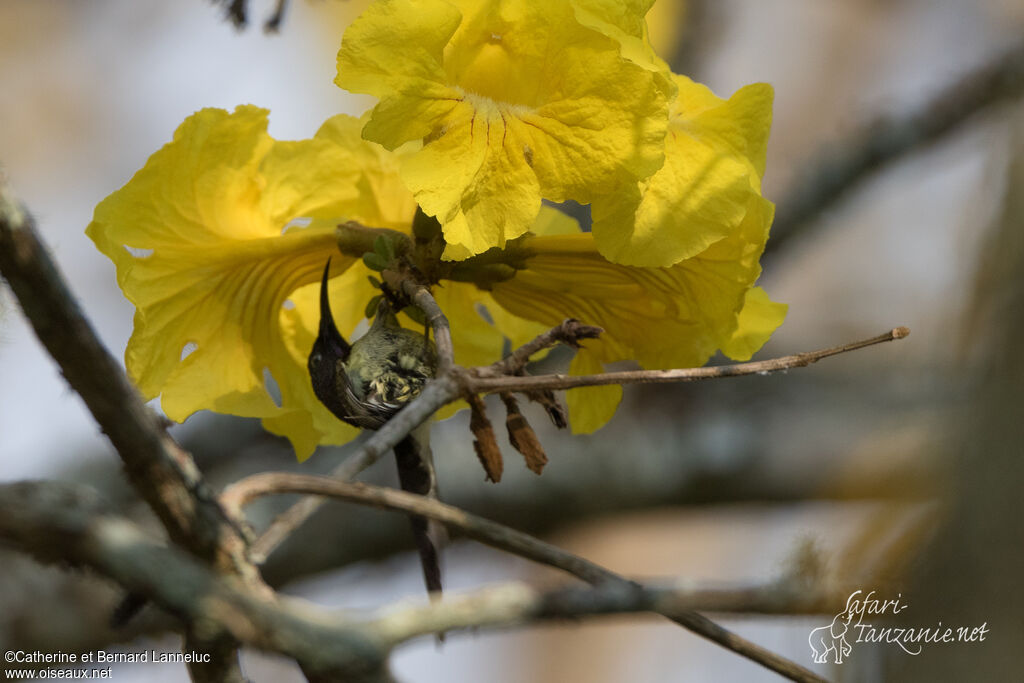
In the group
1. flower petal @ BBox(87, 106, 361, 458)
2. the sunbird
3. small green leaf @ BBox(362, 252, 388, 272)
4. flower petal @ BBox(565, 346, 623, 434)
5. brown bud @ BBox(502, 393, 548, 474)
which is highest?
flower petal @ BBox(87, 106, 361, 458)

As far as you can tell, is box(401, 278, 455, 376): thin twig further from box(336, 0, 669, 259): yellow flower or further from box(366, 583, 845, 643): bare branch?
box(366, 583, 845, 643): bare branch

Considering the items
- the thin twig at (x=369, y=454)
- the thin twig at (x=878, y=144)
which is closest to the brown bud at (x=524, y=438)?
the thin twig at (x=369, y=454)

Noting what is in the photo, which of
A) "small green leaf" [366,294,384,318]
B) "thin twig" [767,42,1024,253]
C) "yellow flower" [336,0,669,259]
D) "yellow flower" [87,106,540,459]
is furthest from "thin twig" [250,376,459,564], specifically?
"thin twig" [767,42,1024,253]

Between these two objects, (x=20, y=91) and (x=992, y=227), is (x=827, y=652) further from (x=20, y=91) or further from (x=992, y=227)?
(x=20, y=91)

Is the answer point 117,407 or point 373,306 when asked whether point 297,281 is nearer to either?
point 373,306

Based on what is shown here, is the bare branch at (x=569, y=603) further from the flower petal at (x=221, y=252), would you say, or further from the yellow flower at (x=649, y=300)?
the flower petal at (x=221, y=252)

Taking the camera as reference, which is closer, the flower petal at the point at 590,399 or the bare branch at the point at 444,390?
the bare branch at the point at 444,390
